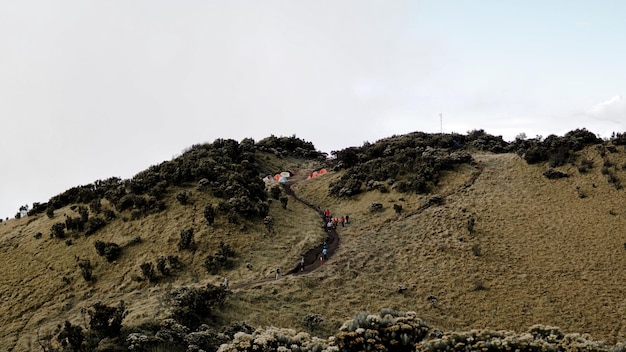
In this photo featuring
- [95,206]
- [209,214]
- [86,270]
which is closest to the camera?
[86,270]

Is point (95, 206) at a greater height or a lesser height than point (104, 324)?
greater

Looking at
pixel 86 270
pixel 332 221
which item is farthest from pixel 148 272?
pixel 332 221

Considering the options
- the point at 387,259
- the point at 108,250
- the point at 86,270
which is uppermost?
the point at 108,250

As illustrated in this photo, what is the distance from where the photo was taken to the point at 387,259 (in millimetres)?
32344

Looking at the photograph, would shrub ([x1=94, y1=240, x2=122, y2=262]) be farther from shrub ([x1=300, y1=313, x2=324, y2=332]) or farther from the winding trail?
shrub ([x1=300, y1=313, x2=324, y2=332])

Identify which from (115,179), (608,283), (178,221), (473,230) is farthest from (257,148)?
(608,283)

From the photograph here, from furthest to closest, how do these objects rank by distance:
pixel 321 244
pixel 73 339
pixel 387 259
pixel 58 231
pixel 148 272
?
pixel 58 231 → pixel 321 244 → pixel 387 259 → pixel 148 272 → pixel 73 339

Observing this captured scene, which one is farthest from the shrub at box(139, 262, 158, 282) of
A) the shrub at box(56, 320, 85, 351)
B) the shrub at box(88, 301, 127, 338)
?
the shrub at box(56, 320, 85, 351)

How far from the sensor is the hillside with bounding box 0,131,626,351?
25.0 meters

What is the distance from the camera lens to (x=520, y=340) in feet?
38.8

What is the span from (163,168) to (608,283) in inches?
1478

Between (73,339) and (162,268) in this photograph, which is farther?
(162,268)

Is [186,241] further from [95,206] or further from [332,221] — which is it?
[332,221]

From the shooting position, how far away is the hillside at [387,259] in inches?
984
